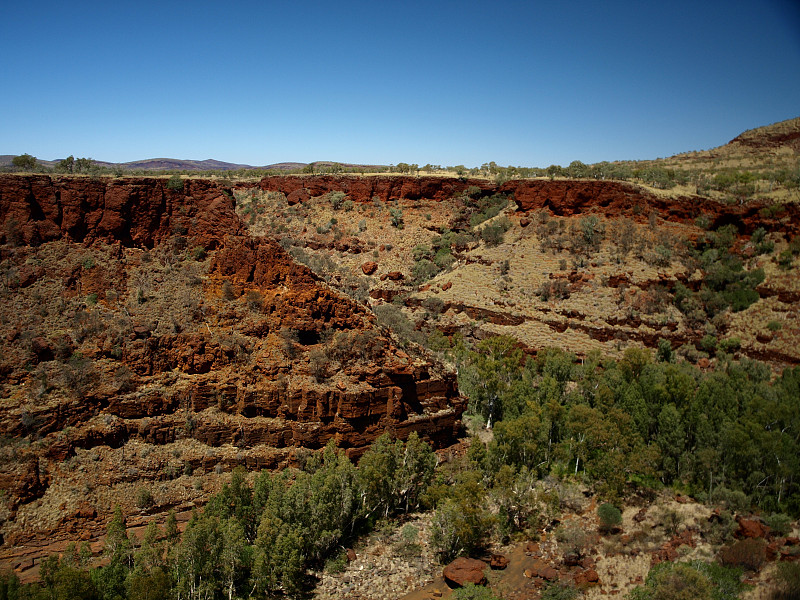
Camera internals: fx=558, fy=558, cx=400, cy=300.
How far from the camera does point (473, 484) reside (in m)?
20.0

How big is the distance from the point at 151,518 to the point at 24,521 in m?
3.49

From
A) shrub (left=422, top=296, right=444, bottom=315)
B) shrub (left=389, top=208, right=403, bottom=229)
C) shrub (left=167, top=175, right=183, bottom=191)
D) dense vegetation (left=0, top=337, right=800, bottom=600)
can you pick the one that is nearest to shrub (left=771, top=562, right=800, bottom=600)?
dense vegetation (left=0, top=337, right=800, bottom=600)

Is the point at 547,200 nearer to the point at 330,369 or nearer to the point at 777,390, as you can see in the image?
the point at 777,390

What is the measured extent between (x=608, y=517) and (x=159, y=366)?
711 inches

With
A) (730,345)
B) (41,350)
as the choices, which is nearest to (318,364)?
(41,350)

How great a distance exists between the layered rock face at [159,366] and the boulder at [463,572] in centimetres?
536

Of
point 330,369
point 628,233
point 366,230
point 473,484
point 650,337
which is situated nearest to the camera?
point 473,484

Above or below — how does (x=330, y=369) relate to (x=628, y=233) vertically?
below

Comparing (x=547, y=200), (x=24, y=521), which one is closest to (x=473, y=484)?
(x=24, y=521)

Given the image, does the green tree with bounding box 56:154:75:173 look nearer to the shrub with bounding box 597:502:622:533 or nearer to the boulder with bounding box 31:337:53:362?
the boulder with bounding box 31:337:53:362

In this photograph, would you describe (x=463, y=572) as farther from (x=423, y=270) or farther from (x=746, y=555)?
(x=423, y=270)

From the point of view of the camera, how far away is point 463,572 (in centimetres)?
1838

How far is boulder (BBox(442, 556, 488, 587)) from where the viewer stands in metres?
18.2

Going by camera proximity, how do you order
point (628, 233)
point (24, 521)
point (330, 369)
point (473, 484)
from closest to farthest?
1. point (24, 521)
2. point (473, 484)
3. point (330, 369)
4. point (628, 233)
